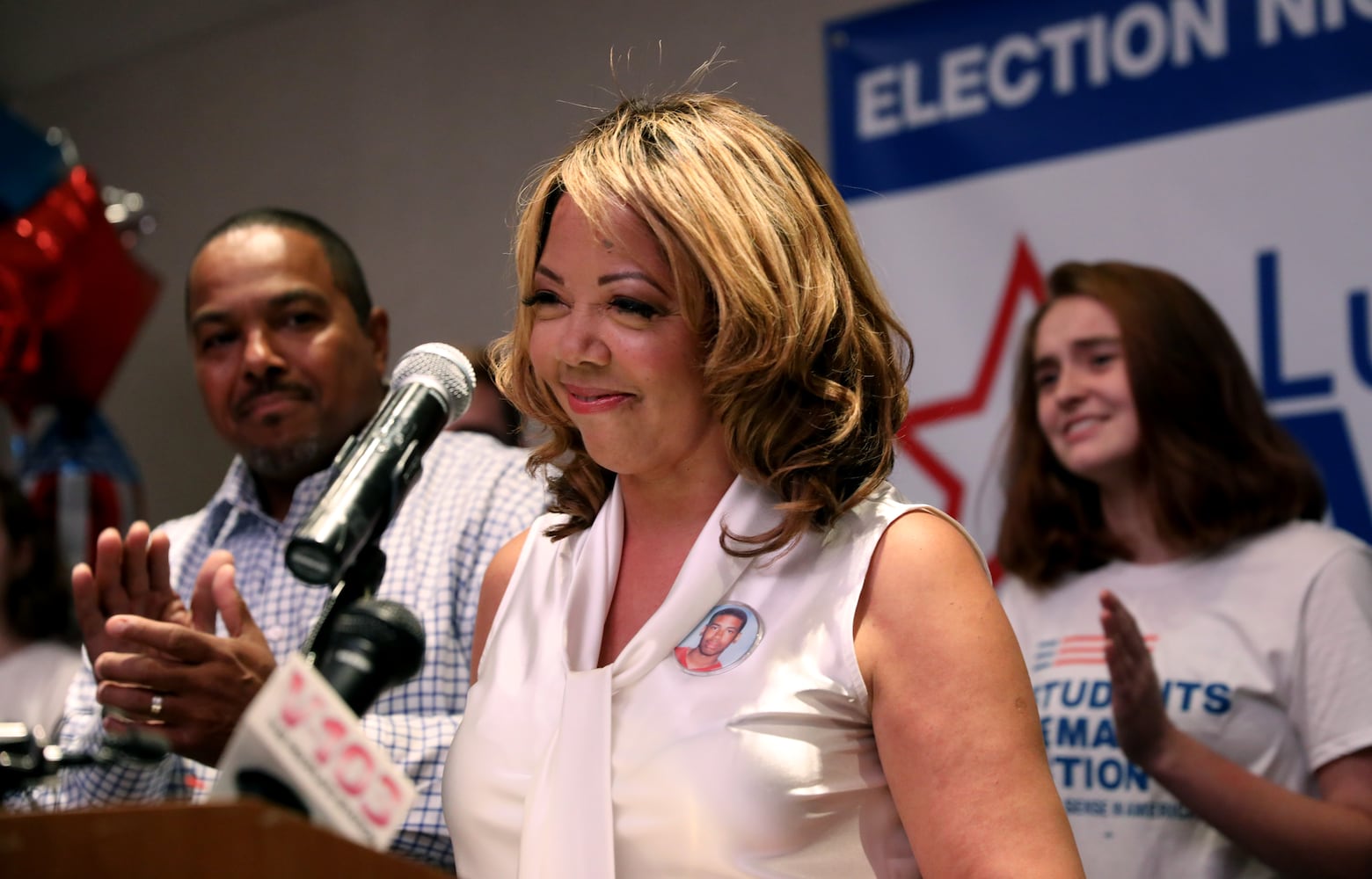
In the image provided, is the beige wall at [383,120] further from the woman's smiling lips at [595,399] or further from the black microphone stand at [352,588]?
the black microphone stand at [352,588]

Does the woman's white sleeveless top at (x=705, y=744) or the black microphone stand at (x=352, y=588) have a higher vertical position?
the black microphone stand at (x=352, y=588)

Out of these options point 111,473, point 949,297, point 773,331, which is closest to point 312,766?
point 773,331

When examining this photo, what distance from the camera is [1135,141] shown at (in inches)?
118

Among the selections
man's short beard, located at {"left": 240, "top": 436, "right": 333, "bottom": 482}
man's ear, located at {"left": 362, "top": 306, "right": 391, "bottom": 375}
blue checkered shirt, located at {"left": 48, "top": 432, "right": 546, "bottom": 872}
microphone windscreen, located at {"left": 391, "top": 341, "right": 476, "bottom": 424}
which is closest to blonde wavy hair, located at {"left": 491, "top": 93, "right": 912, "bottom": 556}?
microphone windscreen, located at {"left": 391, "top": 341, "right": 476, "bottom": 424}

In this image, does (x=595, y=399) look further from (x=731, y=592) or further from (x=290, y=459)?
(x=290, y=459)

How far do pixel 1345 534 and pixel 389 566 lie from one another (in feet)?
5.16

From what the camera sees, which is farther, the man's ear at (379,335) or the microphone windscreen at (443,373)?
the man's ear at (379,335)

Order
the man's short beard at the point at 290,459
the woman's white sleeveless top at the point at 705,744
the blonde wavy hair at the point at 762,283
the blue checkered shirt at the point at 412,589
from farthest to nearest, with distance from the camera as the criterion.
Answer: the man's short beard at the point at 290,459 → the blue checkered shirt at the point at 412,589 → the blonde wavy hair at the point at 762,283 → the woman's white sleeveless top at the point at 705,744

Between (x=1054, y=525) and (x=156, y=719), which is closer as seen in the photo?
(x=156, y=719)

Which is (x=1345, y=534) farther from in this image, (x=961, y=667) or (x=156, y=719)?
(x=156, y=719)

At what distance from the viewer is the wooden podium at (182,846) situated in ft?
2.57

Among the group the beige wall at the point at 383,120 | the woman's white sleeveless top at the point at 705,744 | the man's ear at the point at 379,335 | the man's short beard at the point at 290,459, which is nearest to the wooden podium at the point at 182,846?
the woman's white sleeveless top at the point at 705,744

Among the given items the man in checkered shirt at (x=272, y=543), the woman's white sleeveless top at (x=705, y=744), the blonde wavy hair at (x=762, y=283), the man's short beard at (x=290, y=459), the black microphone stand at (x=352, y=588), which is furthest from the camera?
the man's short beard at (x=290, y=459)

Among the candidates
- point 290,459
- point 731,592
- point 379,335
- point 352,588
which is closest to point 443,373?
point 352,588
